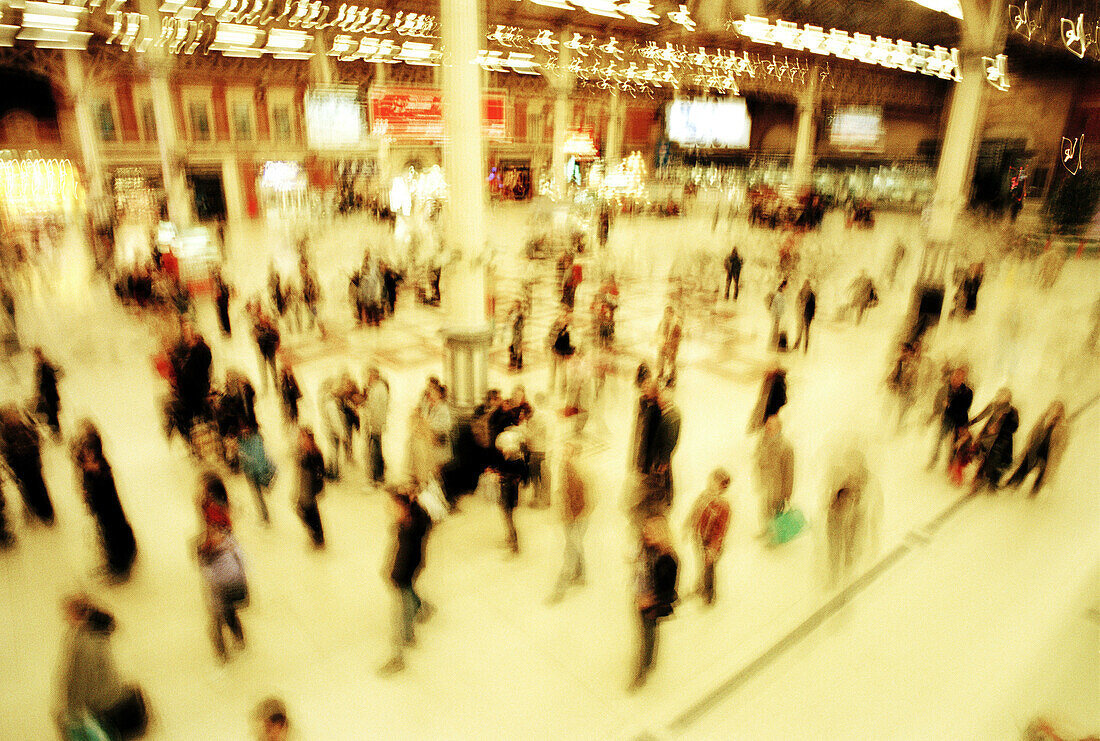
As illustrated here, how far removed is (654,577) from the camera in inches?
158

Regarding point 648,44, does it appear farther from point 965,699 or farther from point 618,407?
point 965,699

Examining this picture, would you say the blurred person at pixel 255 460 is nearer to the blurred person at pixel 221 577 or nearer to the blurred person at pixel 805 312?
the blurred person at pixel 221 577

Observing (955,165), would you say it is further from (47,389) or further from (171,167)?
(171,167)

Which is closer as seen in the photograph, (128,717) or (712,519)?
(128,717)

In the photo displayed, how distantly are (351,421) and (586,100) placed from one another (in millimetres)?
32502

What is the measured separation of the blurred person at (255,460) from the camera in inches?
221

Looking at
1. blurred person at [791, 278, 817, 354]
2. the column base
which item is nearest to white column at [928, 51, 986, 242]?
blurred person at [791, 278, 817, 354]

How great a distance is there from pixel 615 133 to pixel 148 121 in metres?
21.7

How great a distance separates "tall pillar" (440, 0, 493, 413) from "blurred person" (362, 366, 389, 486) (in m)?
1.21

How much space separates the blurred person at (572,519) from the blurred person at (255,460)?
9.22 ft

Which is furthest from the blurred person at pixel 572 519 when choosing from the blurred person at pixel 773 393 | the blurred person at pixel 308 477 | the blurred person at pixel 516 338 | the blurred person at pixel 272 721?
the blurred person at pixel 516 338

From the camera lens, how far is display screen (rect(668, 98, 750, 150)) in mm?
32000

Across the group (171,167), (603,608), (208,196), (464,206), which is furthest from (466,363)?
(208,196)

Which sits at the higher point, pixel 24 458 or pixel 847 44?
pixel 847 44
